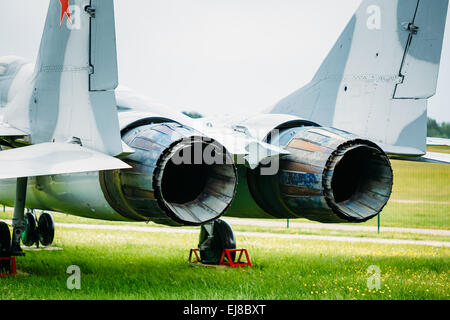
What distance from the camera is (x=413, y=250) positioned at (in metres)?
13.2

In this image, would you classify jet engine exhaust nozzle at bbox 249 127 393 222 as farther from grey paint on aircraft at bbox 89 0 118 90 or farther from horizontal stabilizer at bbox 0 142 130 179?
grey paint on aircraft at bbox 89 0 118 90

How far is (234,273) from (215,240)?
1233 mm

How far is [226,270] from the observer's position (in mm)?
9391

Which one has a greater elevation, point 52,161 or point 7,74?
point 7,74

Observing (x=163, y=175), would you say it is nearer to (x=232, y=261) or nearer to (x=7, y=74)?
(x=232, y=261)

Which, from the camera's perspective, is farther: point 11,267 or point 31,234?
point 31,234

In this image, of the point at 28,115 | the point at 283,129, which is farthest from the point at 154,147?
the point at 28,115

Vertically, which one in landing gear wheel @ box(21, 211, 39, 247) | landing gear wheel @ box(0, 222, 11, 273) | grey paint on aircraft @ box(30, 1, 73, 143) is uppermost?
grey paint on aircraft @ box(30, 1, 73, 143)

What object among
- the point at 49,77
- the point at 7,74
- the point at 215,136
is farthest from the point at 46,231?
the point at 215,136

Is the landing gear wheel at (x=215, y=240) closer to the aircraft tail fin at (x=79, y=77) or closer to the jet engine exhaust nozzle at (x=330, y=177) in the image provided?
the jet engine exhaust nozzle at (x=330, y=177)

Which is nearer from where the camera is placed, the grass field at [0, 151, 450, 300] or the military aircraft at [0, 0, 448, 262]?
the military aircraft at [0, 0, 448, 262]

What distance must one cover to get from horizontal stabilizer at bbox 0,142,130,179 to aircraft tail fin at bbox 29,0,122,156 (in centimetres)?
22

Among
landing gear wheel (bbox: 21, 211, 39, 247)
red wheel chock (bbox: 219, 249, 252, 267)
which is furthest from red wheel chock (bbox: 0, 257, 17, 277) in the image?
landing gear wheel (bbox: 21, 211, 39, 247)

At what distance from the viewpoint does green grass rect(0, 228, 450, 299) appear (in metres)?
7.12
